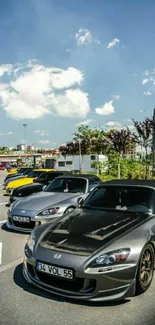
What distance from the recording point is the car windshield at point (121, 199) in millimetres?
4266

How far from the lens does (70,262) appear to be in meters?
3.06

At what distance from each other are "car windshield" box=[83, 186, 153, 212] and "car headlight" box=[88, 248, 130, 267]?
1145mm

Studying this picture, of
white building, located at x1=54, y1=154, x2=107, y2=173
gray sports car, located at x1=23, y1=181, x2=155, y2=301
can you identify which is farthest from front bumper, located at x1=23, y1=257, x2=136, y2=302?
white building, located at x1=54, y1=154, x2=107, y2=173

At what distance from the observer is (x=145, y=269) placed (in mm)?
3449

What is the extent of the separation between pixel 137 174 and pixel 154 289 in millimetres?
13488

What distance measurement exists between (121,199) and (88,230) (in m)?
1.08

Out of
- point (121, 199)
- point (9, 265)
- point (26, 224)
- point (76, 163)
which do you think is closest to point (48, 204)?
point (26, 224)

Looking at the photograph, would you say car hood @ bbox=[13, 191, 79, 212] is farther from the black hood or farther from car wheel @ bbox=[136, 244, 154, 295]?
car wheel @ bbox=[136, 244, 154, 295]

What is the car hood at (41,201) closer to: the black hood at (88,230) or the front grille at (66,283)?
the black hood at (88,230)

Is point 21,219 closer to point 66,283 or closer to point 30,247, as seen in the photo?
point 30,247

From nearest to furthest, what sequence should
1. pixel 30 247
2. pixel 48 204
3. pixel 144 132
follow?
pixel 30 247 < pixel 48 204 < pixel 144 132

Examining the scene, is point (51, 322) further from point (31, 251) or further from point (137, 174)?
point (137, 174)

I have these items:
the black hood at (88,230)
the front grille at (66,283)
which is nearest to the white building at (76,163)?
the black hood at (88,230)

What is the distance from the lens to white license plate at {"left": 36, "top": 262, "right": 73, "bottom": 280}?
9.95 ft
